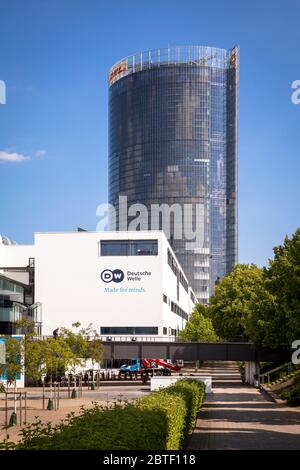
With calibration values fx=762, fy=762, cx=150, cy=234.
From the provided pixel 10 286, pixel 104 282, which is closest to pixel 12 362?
pixel 10 286

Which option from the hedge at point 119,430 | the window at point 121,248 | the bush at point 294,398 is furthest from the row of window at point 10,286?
the hedge at point 119,430

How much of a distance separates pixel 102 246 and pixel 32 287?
14381mm

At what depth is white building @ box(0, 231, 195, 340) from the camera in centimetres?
10238

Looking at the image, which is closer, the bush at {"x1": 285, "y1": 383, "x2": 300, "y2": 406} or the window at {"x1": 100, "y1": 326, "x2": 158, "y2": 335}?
the bush at {"x1": 285, "y1": 383, "x2": 300, "y2": 406}

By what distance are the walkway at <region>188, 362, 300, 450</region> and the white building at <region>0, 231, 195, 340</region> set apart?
3999cm

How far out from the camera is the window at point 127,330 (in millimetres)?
102188

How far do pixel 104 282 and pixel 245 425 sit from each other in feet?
208

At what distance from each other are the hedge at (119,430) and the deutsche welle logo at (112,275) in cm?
7611

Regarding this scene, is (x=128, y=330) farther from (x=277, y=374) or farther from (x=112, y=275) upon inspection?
(x=277, y=374)

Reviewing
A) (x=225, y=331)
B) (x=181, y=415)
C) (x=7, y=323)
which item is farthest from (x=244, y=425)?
(x=225, y=331)

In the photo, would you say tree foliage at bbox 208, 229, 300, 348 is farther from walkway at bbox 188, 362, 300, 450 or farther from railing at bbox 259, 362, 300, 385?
walkway at bbox 188, 362, 300, 450

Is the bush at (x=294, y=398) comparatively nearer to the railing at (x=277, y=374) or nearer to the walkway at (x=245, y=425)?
the walkway at (x=245, y=425)

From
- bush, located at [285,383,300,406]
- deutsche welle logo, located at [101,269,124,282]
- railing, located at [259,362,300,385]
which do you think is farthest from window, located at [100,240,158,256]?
bush, located at [285,383,300,406]
